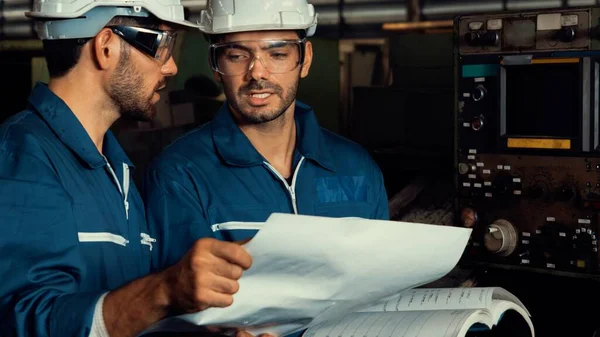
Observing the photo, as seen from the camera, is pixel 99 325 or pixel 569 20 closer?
pixel 99 325

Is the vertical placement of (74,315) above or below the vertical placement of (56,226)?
below

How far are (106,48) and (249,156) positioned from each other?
50cm

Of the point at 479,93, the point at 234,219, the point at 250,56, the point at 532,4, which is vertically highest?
the point at 532,4

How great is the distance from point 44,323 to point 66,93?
49 centimetres

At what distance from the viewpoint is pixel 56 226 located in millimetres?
1182

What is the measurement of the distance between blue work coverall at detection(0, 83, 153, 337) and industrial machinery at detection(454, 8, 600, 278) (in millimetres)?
1104

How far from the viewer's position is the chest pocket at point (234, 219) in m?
1.77

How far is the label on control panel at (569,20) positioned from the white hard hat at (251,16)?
67 cm

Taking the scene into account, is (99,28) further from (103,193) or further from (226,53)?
(226,53)

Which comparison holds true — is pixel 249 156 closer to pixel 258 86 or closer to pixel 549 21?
pixel 258 86

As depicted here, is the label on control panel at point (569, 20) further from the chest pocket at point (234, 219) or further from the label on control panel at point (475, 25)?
the chest pocket at point (234, 219)

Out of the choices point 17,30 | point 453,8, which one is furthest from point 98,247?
point 17,30

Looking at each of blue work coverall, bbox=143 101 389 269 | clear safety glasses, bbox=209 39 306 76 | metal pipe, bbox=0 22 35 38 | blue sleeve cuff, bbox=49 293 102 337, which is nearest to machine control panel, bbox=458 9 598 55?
blue work coverall, bbox=143 101 389 269

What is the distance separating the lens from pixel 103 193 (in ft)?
4.79
